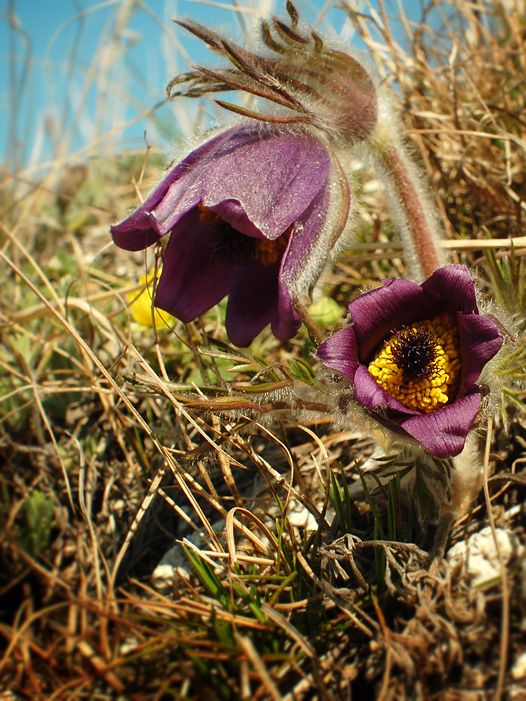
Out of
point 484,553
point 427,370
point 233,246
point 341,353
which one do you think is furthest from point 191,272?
point 484,553

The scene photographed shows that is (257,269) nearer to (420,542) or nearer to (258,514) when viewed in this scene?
(258,514)

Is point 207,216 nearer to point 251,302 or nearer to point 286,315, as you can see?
point 251,302

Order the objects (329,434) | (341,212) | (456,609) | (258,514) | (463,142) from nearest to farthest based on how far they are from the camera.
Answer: (456,609)
(341,212)
(258,514)
(329,434)
(463,142)

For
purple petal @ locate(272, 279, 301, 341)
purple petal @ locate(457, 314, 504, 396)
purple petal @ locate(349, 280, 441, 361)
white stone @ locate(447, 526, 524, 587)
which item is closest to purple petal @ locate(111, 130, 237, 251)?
purple petal @ locate(272, 279, 301, 341)

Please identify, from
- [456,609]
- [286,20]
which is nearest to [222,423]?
[456,609]

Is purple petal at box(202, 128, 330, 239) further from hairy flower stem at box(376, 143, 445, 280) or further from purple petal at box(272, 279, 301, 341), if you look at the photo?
hairy flower stem at box(376, 143, 445, 280)

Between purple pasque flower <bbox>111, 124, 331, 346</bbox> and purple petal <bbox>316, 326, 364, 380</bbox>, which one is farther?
purple pasque flower <bbox>111, 124, 331, 346</bbox>
